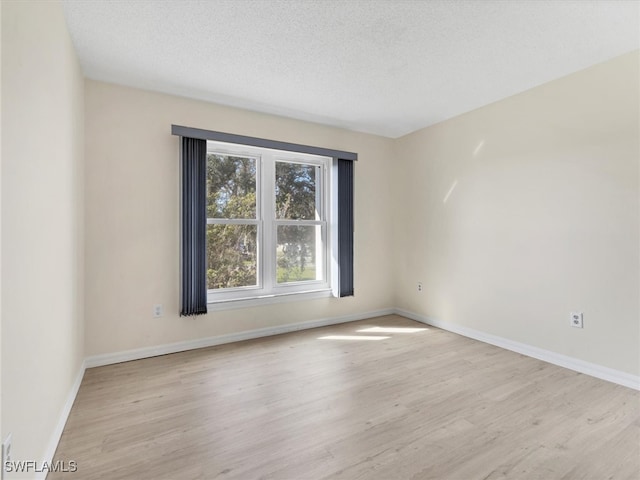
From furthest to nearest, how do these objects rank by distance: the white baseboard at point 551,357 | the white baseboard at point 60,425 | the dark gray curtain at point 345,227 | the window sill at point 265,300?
the dark gray curtain at point 345,227, the window sill at point 265,300, the white baseboard at point 551,357, the white baseboard at point 60,425

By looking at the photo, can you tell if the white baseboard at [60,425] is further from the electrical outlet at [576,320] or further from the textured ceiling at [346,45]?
the electrical outlet at [576,320]

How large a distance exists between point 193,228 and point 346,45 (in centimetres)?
212

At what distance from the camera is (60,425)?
6.17ft

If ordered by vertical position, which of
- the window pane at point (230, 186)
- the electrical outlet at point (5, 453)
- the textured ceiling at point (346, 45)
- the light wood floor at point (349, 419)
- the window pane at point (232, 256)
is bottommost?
the light wood floor at point (349, 419)

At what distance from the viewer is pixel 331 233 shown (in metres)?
4.21

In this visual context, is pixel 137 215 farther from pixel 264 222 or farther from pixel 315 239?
pixel 315 239

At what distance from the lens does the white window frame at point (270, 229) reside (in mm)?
3555

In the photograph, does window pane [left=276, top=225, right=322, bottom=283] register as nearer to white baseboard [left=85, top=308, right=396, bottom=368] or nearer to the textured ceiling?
white baseboard [left=85, top=308, right=396, bottom=368]

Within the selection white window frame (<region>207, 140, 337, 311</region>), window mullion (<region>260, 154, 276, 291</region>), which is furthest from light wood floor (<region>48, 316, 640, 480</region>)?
window mullion (<region>260, 154, 276, 291</region>)

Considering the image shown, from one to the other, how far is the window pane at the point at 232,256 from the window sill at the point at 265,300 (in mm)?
199

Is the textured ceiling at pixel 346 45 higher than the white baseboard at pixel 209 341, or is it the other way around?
the textured ceiling at pixel 346 45

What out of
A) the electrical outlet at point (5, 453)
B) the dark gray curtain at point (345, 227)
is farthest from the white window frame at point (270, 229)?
the electrical outlet at point (5, 453)

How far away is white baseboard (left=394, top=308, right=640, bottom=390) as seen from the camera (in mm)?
2502

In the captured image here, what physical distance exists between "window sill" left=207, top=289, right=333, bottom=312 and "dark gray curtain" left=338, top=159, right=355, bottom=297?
0.26m
